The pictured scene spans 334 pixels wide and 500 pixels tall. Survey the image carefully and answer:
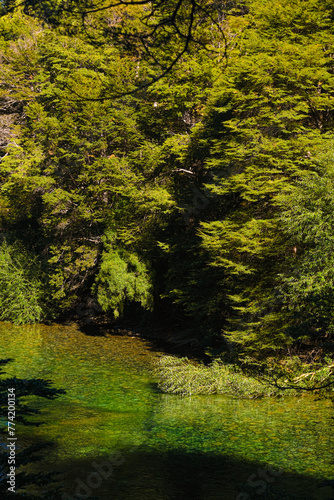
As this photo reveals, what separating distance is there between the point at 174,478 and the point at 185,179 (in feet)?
44.9

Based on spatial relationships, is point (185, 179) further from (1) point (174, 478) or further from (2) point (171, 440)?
(1) point (174, 478)

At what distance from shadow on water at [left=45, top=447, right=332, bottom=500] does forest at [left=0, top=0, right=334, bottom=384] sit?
273cm

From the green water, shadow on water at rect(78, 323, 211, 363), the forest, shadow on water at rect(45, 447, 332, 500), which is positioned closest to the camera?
shadow on water at rect(45, 447, 332, 500)

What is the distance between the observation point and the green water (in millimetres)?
7828

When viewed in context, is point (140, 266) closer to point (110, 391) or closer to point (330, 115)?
point (110, 391)

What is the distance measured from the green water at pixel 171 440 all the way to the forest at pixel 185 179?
1.64m

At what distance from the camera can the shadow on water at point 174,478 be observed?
755 centimetres

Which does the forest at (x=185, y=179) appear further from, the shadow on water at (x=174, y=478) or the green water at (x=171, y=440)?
the shadow on water at (x=174, y=478)

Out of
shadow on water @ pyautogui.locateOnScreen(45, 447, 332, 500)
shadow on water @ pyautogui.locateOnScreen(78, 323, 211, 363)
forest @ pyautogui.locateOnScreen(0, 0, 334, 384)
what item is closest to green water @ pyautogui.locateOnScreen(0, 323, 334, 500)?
shadow on water @ pyautogui.locateOnScreen(45, 447, 332, 500)

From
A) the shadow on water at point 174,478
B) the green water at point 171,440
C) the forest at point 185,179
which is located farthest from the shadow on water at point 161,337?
the shadow on water at point 174,478

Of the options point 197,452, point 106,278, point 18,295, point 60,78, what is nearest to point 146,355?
point 106,278

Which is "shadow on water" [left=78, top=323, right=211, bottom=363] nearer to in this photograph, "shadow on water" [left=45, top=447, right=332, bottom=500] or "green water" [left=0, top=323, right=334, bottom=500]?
"green water" [left=0, top=323, right=334, bottom=500]

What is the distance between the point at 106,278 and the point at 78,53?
412 inches

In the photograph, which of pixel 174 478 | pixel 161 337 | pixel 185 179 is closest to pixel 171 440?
pixel 174 478
